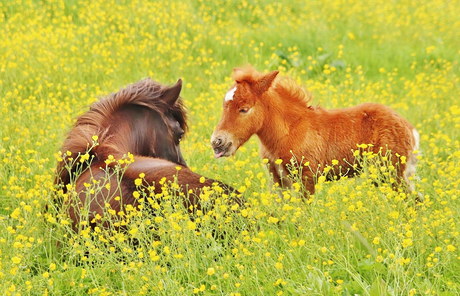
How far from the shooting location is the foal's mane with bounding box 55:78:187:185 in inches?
171

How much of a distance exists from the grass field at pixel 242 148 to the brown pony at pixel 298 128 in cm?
27

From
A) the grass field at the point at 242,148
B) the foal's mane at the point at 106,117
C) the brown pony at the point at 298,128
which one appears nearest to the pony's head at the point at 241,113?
the brown pony at the point at 298,128

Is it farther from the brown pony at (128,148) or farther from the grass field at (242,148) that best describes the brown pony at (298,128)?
the brown pony at (128,148)

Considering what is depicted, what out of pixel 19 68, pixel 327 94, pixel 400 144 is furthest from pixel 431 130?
pixel 19 68

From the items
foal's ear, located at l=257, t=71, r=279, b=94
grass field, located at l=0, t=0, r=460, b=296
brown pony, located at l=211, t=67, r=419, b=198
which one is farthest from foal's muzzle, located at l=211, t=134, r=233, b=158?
foal's ear, located at l=257, t=71, r=279, b=94

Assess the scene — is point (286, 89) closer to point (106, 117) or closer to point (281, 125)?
point (281, 125)

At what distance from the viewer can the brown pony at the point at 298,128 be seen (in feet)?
15.5

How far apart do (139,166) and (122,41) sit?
213 inches

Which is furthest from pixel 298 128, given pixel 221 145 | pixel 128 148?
pixel 128 148

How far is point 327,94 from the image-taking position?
7.88 meters

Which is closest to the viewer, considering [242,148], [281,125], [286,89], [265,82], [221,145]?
[221,145]

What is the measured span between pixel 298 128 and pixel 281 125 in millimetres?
155

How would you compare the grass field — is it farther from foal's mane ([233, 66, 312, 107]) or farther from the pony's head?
foal's mane ([233, 66, 312, 107])

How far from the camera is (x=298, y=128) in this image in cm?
491
